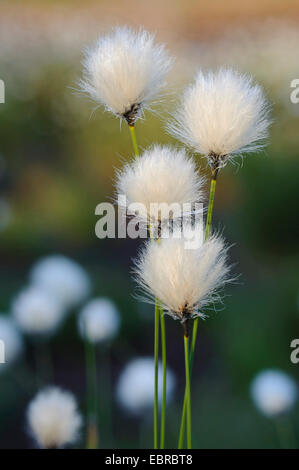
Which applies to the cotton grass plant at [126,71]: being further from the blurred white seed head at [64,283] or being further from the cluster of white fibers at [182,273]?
the blurred white seed head at [64,283]

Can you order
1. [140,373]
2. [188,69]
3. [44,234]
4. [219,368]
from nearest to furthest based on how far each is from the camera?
[140,373]
[219,368]
[44,234]
[188,69]

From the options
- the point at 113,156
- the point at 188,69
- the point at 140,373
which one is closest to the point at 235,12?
the point at 188,69

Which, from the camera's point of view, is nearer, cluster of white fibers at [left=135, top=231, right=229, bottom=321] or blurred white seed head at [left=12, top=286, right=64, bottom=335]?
cluster of white fibers at [left=135, top=231, right=229, bottom=321]

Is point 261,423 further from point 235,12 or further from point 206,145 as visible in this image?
point 235,12

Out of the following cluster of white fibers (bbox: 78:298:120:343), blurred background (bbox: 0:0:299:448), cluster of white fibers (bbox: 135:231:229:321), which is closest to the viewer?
cluster of white fibers (bbox: 135:231:229:321)

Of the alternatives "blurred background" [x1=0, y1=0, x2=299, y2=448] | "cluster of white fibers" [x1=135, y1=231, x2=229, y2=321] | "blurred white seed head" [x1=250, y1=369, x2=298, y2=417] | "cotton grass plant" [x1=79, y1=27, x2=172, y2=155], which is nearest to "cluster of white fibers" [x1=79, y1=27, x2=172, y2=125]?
"cotton grass plant" [x1=79, y1=27, x2=172, y2=155]

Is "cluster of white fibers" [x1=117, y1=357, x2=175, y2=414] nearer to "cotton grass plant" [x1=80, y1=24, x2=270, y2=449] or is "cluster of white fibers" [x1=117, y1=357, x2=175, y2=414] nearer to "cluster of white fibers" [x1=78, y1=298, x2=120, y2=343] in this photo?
"cluster of white fibers" [x1=78, y1=298, x2=120, y2=343]

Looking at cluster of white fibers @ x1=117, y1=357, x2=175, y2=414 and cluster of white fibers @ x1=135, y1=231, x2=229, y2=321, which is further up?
→ cluster of white fibers @ x1=135, y1=231, x2=229, y2=321
